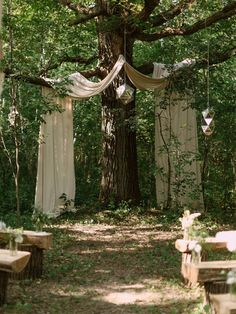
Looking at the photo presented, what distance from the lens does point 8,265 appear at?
4320mm

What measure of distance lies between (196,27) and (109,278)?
4.88m

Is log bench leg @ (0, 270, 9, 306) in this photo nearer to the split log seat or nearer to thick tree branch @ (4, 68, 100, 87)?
the split log seat

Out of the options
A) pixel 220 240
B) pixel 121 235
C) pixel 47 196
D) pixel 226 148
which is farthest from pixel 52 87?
pixel 220 240

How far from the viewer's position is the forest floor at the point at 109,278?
466cm

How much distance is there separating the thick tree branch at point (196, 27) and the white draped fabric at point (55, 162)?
186 cm

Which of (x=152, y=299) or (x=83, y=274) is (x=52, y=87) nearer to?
(x=83, y=274)

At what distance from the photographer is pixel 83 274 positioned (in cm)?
585

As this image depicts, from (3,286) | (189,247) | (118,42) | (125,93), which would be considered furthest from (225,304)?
(118,42)

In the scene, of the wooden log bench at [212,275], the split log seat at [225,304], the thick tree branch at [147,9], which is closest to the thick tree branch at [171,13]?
the thick tree branch at [147,9]

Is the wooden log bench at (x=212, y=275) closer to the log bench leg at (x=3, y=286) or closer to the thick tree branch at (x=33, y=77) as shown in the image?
the log bench leg at (x=3, y=286)

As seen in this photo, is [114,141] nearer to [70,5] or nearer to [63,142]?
[63,142]

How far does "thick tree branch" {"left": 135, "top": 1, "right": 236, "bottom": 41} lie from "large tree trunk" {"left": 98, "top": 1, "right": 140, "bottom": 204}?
0.51 meters

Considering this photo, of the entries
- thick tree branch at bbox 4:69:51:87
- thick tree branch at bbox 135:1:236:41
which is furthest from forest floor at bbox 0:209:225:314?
thick tree branch at bbox 135:1:236:41

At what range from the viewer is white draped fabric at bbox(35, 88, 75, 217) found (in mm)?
9695
